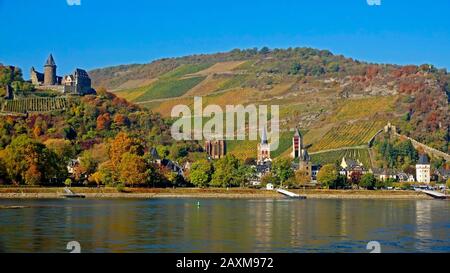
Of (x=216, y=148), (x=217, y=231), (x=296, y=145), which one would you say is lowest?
(x=217, y=231)

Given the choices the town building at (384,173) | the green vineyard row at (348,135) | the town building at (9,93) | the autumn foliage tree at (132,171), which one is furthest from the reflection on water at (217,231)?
the green vineyard row at (348,135)

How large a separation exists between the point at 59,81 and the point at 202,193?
44065 mm

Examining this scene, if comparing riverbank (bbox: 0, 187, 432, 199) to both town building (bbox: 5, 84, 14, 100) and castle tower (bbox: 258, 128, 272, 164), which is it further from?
castle tower (bbox: 258, 128, 272, 164)

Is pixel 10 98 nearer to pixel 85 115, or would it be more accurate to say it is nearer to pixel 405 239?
pixel 85 115

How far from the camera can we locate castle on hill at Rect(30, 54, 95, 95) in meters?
94.2

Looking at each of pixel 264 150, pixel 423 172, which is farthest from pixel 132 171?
pixel 264 150

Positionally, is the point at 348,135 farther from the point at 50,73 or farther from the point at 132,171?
the point at 132,171

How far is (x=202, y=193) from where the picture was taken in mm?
58906

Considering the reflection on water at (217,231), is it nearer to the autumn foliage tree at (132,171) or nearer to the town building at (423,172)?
the autumn foliage tree at (132,171)

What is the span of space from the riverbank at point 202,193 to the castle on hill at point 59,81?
38.8 meters

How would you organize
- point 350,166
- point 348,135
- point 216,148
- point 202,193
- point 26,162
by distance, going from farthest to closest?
point 216,148 < point 348,135 < point 350,166 < point 202,193 < point 26,162
